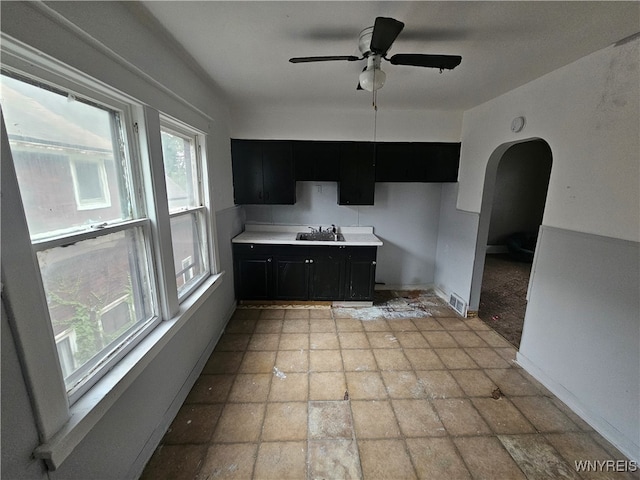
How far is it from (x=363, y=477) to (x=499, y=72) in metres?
3.02

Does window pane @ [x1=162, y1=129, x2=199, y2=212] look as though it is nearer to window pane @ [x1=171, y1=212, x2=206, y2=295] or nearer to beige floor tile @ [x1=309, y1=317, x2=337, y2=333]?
window pane @ [x1=171, y1=212, x2=206, y2=295]

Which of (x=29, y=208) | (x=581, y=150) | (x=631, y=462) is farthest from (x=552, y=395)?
(x=29, y=208)

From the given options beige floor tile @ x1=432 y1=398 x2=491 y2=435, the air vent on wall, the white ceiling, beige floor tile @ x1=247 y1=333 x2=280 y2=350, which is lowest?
beige floor tile @ x1=432 y1=398 x2=491 y2=435

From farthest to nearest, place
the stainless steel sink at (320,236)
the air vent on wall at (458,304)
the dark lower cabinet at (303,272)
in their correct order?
the stainless steel sink at (320,236) < the dark lower cabinet at (303,272) < the air vent on wall at (458,304)

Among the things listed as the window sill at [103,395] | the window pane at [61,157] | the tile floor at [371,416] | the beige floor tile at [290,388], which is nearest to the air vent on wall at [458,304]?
the tile floor at [371,416]

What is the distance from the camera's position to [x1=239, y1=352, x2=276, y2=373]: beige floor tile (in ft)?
7.11

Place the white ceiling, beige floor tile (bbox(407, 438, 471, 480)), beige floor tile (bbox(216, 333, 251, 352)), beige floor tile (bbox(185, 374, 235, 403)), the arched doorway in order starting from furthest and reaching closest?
the arched doorway < beige floor tile (bbox(216, 333, 251, 352)) < beige floor tile (bbox(185, 374, 235, 403)) < beige floor tile (bbox(407, 438, 471, 480)) < the white ceiling

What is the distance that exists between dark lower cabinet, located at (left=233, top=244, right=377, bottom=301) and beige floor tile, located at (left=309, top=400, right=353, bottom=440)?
5.05 ft

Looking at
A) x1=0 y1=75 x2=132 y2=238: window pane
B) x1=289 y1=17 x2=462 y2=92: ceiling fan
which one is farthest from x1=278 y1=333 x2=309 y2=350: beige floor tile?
x1=289 y1=17 x2=462 y2=92: ceiling fan

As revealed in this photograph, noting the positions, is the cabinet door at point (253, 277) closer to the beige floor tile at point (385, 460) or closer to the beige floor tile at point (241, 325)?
the beige floor tile at point (241, 325)

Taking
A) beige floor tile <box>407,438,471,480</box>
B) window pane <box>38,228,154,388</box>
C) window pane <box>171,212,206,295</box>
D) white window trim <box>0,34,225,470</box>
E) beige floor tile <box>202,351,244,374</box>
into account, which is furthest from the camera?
beige floor tile <box>202,351,244,374</box>

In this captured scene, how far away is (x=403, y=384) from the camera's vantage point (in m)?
2.03

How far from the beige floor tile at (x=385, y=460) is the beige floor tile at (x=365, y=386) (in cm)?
35

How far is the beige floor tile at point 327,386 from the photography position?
6.25ft
